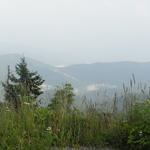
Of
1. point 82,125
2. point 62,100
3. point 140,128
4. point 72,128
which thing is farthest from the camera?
point 62,100

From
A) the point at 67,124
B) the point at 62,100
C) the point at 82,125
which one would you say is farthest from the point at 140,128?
the point at 62,100

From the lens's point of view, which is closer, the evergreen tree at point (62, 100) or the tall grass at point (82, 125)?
the tall grass at point (82, 125)

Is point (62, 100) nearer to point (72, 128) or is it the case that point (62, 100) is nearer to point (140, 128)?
point (72, 128)

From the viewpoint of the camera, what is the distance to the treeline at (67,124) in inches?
198

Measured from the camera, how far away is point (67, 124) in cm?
580

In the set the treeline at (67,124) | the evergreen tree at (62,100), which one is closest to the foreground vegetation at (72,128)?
the treeline at (67,124)

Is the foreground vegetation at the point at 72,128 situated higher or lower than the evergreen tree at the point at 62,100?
lower

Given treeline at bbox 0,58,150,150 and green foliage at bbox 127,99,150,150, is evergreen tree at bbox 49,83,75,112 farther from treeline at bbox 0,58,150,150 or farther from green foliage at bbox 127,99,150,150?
green foliage at bbox 127,99,150,150

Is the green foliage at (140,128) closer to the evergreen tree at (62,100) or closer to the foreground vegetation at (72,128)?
the foreground vegetation at (72,128)

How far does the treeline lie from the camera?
5.03m

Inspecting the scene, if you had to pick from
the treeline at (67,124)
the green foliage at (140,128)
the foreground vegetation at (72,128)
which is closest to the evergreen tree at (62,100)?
the treeline at (67,124)

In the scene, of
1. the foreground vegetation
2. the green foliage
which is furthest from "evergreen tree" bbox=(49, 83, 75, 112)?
the green foliage

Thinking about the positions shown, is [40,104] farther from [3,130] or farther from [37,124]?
[3,130]

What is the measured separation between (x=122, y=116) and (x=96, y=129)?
1.92ft
